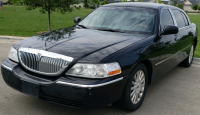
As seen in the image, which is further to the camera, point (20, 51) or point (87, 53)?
point (20, 51)

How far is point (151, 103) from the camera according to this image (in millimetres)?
3982

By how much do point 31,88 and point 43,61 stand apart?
0.37 metres

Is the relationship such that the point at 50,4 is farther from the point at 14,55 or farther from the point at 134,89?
the point at 134,89

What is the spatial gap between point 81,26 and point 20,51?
161cm

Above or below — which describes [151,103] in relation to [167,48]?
below

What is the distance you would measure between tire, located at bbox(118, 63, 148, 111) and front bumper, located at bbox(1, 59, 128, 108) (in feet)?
0.51

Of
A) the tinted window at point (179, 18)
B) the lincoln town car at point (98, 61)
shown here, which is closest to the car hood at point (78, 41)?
the lincoln town car at point (98, 61)

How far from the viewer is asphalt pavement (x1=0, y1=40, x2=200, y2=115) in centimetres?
349

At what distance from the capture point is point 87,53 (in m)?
3.07

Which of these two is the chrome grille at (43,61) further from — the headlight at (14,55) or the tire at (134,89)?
the tire at (134,89)

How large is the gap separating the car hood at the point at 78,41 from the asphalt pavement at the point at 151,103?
93 cm

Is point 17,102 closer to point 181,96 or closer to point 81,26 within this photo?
point 81,26

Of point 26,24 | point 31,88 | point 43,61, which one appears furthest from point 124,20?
point 26,24

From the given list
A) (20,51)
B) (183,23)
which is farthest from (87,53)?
(183,23)
